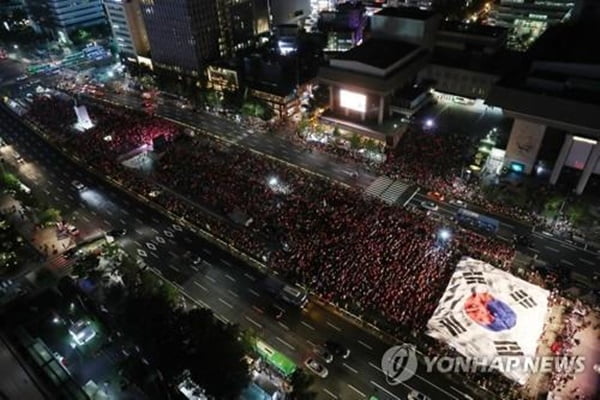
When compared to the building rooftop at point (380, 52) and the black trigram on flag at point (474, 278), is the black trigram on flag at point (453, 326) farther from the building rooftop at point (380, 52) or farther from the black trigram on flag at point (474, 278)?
the building rooftop at point (380, 52)

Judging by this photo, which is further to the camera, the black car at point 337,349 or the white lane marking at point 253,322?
the white lane marking at point 253,322

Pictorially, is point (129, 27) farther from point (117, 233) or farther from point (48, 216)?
point (117, 233)

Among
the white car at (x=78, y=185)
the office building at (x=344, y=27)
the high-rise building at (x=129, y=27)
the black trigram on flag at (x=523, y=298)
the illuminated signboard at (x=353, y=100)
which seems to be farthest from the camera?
the high-rise building at (x=129, y=27)

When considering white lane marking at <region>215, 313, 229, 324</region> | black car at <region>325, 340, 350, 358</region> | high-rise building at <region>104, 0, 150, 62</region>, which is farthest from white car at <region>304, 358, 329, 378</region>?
high-rise building at <region>104, 0, 150, 62</region>

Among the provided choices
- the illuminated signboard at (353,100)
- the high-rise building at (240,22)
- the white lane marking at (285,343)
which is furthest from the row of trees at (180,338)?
the high-rise building at (240,22)

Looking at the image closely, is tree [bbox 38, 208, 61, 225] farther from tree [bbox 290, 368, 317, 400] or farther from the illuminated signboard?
the illuminated signboard

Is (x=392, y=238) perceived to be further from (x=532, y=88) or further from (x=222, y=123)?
(x=222, y=123)

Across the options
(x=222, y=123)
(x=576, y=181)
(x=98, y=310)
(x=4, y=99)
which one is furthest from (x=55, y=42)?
(x=576, y=181)
